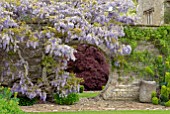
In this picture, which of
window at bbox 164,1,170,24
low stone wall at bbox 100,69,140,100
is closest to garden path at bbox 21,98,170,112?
low stone wall at bbox 100,69,140,100

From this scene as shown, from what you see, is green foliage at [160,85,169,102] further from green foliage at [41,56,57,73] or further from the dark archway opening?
the dark archway opening

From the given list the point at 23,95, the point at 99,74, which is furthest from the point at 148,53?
the point at 99,74

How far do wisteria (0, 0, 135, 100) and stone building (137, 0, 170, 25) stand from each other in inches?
217

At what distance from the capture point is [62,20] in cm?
1186

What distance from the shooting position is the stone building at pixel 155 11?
1966 centimetres

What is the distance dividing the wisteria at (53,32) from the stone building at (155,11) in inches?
217

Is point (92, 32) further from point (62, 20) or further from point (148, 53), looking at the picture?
point (148, 53)

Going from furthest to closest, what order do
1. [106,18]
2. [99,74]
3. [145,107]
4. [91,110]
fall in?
1. [99,74]
2. [106,18]
3. [145,107]
4. [91,110]

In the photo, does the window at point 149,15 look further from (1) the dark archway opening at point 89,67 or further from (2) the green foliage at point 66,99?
(2) the green foliage at point 66,99

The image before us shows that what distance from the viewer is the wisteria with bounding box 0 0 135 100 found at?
11703 millimetres

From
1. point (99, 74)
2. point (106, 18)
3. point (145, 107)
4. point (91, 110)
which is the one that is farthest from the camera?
point (99, 74)

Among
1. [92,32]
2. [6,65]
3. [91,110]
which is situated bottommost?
[91,110]

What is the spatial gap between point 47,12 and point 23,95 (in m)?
2.47

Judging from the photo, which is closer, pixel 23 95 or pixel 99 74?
A: pixel 23 95
